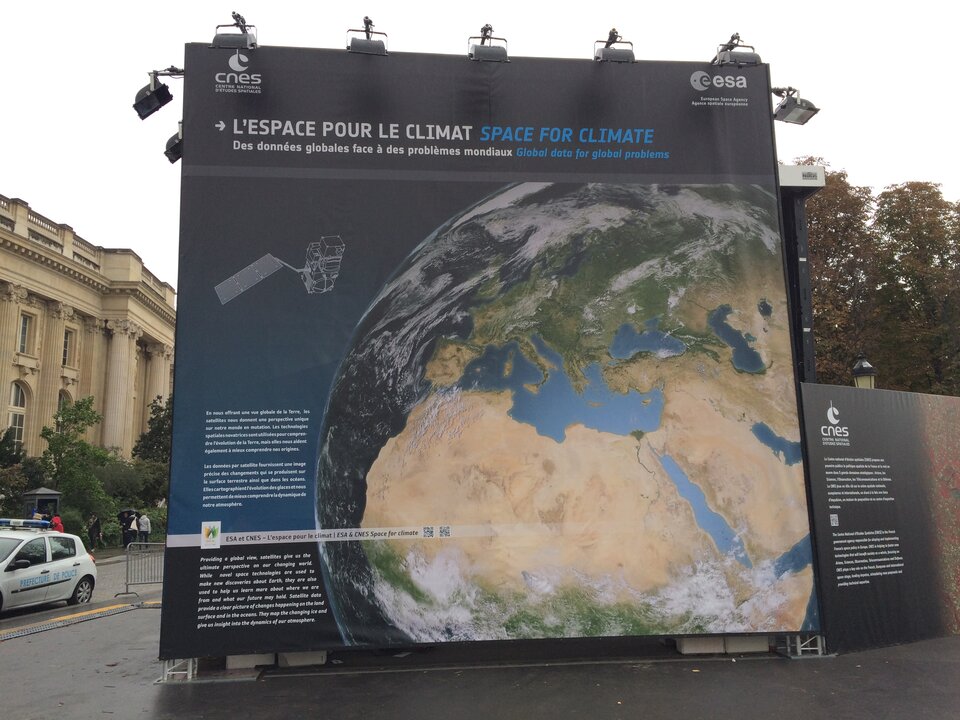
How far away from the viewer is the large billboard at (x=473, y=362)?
7.57m

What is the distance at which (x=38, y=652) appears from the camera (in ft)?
30.8

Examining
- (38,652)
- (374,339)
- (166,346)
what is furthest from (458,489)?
(166,346)

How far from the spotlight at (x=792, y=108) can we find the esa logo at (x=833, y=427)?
3543 mm

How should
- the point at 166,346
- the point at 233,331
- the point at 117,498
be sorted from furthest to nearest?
1. the point at 166,346
2. the point at 117,498
3. the point at 233,331

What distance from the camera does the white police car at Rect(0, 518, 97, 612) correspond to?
1306cm

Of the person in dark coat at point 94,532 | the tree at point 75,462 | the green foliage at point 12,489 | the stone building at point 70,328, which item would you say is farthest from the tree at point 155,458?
the green foliage at point 12,489

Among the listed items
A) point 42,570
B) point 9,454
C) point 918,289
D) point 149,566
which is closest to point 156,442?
point 9,454

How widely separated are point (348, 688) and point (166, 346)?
68.6 meters

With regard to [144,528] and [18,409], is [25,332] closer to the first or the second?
[18,409]

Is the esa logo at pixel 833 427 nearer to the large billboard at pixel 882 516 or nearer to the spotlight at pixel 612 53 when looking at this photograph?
the large billboard at pixel 882 516

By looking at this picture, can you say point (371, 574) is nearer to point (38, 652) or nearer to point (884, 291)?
point (38, 652)

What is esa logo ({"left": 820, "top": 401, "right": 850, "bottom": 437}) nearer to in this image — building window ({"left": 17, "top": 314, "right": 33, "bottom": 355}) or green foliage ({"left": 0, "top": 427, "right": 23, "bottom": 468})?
green foliage ({"left": 0, "top": 427, "right": 23, "bottom": 468})

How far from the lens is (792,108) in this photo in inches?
352

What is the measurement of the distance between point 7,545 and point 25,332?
142 feet
